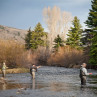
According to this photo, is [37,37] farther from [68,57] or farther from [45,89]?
[45,89]

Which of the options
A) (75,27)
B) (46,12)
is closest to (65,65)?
(75,27)

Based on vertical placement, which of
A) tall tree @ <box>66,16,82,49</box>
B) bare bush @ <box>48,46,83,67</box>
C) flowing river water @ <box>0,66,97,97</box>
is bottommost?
flowing river water @ <box>0,66,97,97</box>

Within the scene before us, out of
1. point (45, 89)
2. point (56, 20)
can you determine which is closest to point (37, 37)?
point (56, 20)

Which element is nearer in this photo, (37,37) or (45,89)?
(45,89)

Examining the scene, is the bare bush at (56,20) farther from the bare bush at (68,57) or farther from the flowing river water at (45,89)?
the flowing river water at (45,89)

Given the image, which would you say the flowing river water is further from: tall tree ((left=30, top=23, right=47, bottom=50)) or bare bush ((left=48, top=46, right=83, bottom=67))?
tall tree ((left=30, top=23, right=47, bottom=50))

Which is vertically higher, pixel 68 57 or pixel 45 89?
pixel 68 57

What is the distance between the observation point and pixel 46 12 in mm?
89688

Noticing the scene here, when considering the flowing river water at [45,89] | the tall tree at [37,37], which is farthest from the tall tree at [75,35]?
the flowing river water at [45,89]

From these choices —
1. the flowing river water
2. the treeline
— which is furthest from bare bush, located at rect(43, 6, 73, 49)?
the flowing river water

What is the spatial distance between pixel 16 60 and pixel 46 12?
165ft

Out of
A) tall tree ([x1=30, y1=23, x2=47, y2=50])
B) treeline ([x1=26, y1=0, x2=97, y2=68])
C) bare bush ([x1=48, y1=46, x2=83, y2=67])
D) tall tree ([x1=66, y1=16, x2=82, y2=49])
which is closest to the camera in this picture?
treeline ([x1=26, y1=0, x2=97, y2=68])

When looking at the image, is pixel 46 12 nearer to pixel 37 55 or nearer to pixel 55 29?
pixel 55 29

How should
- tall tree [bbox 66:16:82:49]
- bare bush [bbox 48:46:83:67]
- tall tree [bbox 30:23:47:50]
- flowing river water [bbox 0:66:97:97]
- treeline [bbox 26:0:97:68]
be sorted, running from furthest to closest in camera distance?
→ 1. tall tree [bbox 30:23:47:50]
2. tall tree [bbox 66:16:82:49]
3. bare bush [bbox 48:46:83:67]
4. treeline [bbox 26:0:97:68]
5. flowing river water [bbox 0:66:97:97]
